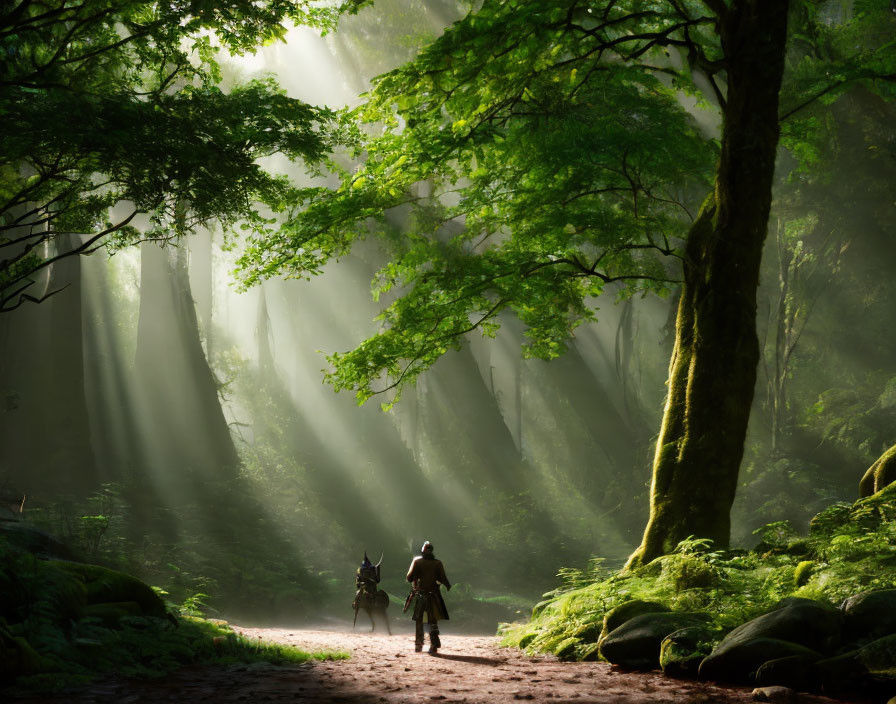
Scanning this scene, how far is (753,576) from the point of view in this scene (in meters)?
6.21

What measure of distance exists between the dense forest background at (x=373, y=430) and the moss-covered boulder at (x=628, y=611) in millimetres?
8305

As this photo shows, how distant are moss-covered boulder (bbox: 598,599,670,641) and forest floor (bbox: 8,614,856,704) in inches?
15.8

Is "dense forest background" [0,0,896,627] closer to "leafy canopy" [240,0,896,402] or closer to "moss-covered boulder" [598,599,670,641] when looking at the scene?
"leafy canopy" [240,0,896,402]

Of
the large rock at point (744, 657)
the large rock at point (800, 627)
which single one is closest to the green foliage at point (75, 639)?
the large rock at point (744, 657)

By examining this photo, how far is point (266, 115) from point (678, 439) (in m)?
7.26

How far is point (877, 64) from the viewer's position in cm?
789

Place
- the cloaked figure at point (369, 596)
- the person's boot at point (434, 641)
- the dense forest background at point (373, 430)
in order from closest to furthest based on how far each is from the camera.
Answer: the person's boot at point (434, 641) → the cloaked figure at point (369, 596) → the dense forest background at point (373, 430)

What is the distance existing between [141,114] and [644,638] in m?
8.48

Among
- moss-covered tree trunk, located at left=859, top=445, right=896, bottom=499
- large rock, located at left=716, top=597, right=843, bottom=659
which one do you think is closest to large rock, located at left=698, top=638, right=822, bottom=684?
large rock, located at left=716, top=597, right=843, bottom=659

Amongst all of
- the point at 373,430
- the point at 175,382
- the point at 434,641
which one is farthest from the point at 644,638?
the point at 373,430

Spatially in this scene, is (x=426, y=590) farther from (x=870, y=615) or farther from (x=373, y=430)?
(x=373, y=430)

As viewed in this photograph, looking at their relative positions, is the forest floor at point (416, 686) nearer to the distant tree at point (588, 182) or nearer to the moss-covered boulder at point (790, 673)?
the moss-covered boulder at point (790, 673)

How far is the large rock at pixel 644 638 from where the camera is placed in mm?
5438

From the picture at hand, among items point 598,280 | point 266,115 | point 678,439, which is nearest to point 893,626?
point 678,439
